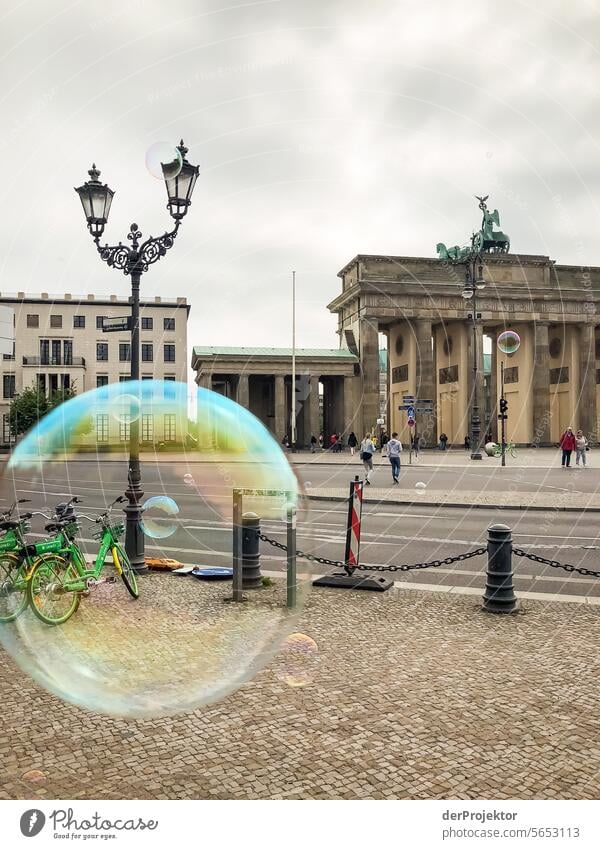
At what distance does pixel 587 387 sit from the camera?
230ft

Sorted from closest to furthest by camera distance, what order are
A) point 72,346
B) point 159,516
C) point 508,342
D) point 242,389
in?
1. point 159,516
2. point 508,342
3. point 242,389
4. point 72,346

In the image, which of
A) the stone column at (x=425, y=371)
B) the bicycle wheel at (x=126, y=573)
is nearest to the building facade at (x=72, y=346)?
the stone column at (x=425, y=371)

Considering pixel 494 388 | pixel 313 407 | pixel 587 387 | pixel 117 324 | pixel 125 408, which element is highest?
pixel 587 387

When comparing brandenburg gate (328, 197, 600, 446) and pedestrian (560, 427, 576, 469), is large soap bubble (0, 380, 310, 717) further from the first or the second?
brandenburg gate (328, 197, 600, 446)

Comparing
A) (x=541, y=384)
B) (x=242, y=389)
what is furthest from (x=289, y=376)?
(x=541, y=384)

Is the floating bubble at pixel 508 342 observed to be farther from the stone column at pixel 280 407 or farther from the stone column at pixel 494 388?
the stone column at pixel 280 407

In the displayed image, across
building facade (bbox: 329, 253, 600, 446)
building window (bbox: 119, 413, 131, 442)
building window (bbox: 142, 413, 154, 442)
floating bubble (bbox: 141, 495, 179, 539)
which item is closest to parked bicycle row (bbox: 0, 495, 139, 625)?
floating bubble (bbox: 141, 495, 179, 539)

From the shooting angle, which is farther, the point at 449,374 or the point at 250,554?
the point at 449,374

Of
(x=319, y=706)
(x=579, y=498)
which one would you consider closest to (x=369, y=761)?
(x=319, y=706)

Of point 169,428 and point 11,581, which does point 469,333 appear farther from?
point 11,581

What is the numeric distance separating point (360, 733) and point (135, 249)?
870 cm

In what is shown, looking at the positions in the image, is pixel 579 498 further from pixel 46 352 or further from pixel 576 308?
pixel 46 352

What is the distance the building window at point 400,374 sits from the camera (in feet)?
229

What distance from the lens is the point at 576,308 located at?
71.1 meters
